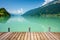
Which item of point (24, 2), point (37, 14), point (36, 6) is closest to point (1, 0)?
point (24, 2)

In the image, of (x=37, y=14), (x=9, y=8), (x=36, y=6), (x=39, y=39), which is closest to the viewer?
(x=39, y=39)

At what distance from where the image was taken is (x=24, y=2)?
36500mm

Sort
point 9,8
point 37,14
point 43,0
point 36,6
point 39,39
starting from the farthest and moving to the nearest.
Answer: point 37,14 < point 9,8 < point 36,6 < point 43,0 < point 39,39

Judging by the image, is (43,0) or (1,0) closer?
(43,0)

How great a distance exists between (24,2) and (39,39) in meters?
29.6

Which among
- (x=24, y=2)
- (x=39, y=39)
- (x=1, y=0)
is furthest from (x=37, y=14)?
(x=39, y=39)

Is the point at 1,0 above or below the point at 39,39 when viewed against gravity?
above

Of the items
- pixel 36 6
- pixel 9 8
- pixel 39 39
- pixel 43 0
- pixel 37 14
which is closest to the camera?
pixel 39 39

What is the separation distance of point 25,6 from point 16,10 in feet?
10.4

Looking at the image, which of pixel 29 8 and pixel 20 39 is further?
pixel 29 8

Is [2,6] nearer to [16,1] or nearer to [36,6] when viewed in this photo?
[16,1]

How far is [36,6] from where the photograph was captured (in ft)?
118

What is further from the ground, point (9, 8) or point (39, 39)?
point (9, 8)

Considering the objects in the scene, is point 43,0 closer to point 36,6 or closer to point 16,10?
point 36,6
